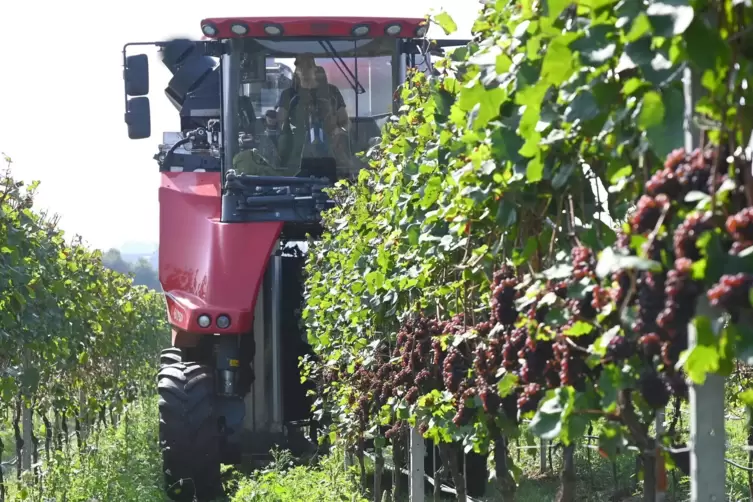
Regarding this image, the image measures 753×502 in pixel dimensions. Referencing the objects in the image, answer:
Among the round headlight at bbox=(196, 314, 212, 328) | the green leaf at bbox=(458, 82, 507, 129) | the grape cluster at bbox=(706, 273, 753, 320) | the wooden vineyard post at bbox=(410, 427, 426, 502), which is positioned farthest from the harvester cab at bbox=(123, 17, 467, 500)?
the grape cluster at bbox=(706, 273, 753, 320)

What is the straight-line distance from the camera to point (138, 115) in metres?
7.46

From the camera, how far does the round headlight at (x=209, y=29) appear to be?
7.64 meters

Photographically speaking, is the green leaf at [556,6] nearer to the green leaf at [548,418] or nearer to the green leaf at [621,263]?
the green leaf at [621,263]

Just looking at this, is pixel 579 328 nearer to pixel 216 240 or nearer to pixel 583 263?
pixel 583 263

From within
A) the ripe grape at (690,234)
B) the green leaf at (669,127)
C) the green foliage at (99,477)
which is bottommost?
the green foliage at (99,477)

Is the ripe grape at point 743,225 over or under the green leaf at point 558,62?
under

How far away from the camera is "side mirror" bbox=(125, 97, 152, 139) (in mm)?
7449

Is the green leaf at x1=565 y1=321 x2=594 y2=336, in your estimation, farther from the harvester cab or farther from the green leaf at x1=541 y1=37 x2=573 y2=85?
the harvester cab

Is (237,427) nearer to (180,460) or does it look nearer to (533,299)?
(180,460)

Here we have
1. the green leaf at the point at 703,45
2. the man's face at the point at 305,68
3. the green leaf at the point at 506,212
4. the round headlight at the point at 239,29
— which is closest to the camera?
the green leaf at the point at 703,45

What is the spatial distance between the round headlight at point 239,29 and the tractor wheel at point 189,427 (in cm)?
227

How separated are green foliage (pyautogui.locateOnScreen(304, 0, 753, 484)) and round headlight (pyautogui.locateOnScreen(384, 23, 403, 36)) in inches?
144

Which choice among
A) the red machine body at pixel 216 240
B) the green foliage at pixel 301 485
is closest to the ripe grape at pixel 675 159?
the green foliage at pixel 301 485

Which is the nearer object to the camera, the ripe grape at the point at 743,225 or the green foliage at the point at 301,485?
the ripe grape at the point at 743,225
